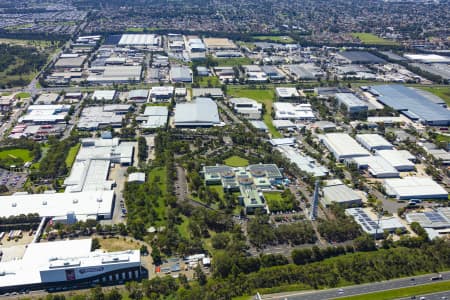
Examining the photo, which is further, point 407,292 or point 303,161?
point 303,161

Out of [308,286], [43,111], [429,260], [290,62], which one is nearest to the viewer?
[308,286]

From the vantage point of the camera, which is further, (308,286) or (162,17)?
(162,17)

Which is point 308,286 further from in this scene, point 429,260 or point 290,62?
point 290,62

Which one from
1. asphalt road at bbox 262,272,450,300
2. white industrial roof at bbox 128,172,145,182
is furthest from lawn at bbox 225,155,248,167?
asphalt road at bbox 262,272,450,300

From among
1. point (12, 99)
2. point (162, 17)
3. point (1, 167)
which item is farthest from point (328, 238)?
point (162, 17)

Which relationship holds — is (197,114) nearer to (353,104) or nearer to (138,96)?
(138,96)

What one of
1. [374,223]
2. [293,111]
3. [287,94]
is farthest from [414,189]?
[287,94]

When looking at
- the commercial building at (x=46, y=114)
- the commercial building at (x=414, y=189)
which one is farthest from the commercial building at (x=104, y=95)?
the commercial building at (x=414, y=189)
